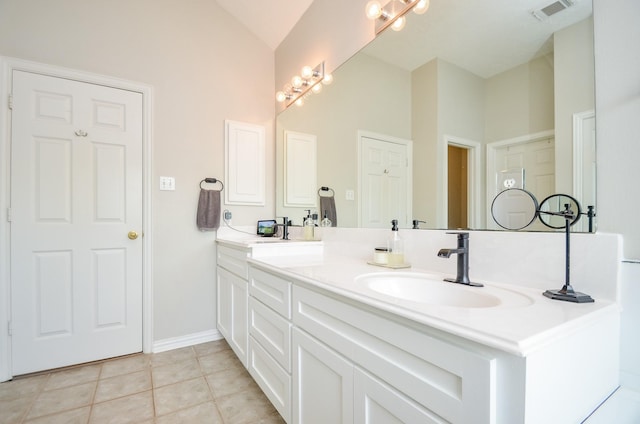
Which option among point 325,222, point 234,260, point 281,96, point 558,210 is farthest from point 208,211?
point 558,210

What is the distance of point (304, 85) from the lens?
2.27 m

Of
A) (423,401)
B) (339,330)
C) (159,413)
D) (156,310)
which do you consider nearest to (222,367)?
(159,413)

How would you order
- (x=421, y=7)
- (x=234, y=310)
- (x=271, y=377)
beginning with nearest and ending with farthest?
(x=421, y=7) < (x=271, y=377) < (x=234, y=310)

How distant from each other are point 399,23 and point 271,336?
1.69m

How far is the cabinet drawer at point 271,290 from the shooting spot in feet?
4.09

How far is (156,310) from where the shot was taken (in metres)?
2.21

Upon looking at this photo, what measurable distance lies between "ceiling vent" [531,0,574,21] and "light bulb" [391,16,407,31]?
617mm

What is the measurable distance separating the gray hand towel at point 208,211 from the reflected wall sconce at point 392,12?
5.52 feet

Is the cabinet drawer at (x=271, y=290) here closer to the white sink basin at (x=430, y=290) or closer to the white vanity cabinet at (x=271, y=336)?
the white vanity cabinet at (x=271, y=336)

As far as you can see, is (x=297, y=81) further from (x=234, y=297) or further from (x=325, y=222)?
(x=234, y=297)

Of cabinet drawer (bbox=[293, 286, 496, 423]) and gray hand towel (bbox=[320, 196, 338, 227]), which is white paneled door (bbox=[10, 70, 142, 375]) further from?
cabinet drawer (bbox=[293, 286, 496, 423])

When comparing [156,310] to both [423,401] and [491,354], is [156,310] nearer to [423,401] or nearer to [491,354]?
[423,401]

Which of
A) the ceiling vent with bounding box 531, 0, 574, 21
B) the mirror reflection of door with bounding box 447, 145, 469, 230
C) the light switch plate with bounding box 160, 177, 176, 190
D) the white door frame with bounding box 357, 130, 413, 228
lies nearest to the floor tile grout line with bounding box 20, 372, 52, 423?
the light switch plate with bounding box 160, 177, 176, 190

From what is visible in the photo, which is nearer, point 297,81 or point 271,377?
point 271,377
